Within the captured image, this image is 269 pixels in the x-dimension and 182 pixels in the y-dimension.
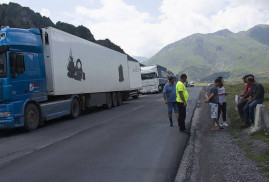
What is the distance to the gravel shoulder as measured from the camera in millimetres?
5184

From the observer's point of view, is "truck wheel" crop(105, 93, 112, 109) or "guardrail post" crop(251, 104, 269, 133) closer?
"guardrail post" crop(251, 104, 269, 133)

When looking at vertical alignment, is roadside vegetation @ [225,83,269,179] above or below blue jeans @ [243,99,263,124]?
below

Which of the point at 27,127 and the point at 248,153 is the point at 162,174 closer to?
the point at 248,153

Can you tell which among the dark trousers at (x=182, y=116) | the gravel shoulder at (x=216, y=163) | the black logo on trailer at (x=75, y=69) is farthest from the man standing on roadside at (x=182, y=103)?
the black logo on trailer at (x=75, y=69)

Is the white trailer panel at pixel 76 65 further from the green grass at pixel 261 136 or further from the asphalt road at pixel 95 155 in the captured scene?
the green grass at pixel 261 136

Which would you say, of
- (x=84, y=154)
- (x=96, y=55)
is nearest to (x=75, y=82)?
(x=96, y=55)

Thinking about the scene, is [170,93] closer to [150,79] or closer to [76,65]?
[76,65]

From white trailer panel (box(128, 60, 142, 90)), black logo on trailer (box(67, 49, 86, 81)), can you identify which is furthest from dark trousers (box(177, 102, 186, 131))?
white trailer panel (box(128, 60, 142, 90))

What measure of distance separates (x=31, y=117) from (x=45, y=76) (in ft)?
6.78

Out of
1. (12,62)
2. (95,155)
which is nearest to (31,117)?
(12,62)

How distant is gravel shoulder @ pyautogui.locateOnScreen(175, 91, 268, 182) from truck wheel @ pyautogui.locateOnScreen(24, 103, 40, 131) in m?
6.19

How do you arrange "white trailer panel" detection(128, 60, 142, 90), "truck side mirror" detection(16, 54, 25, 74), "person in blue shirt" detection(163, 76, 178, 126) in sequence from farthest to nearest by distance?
"white trailer panel" detection(128, 60, 142, 90), "truck side mirror" detection(16, 54, 25, 74), "person in blue shirt" detection(163, 76, 178, 126)

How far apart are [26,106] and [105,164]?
21.5 ft

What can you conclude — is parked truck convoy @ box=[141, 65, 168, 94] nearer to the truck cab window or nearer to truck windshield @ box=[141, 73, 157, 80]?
truck windshield @ box=[141, 73, 157, 80]
